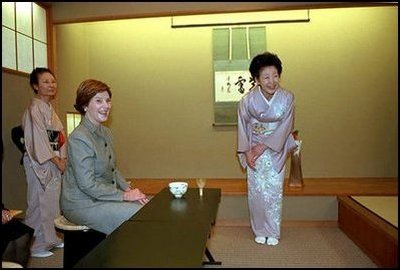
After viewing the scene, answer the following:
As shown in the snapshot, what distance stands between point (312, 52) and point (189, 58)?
154 centimetres

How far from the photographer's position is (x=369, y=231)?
2902 mm

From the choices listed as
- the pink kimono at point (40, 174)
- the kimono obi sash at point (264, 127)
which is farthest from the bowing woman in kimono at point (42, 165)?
the kimono obi sash at point (264, 127)

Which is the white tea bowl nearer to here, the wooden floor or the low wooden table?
the low wooden table

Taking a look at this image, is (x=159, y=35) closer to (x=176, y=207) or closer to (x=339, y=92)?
(x=339, y=92)

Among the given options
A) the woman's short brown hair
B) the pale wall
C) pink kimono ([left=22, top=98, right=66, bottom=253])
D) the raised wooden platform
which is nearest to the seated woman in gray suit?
the woman's short brown hair

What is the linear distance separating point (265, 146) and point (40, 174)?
175cm

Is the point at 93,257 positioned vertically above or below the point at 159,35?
below

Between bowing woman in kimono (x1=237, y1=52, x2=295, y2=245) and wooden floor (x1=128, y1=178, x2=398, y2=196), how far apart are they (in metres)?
0.63

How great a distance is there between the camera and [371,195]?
3.78 m

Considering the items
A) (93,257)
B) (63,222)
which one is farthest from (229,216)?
(93,257)

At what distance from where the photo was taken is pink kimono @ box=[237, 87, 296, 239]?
3.21 metres

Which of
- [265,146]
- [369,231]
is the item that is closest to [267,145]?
[265,146]

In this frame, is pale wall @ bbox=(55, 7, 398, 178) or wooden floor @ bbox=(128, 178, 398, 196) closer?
wooden floor @ bbox=(128, 178, 398, 196)

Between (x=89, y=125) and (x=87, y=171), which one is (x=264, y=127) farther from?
(x=87, y=171)
